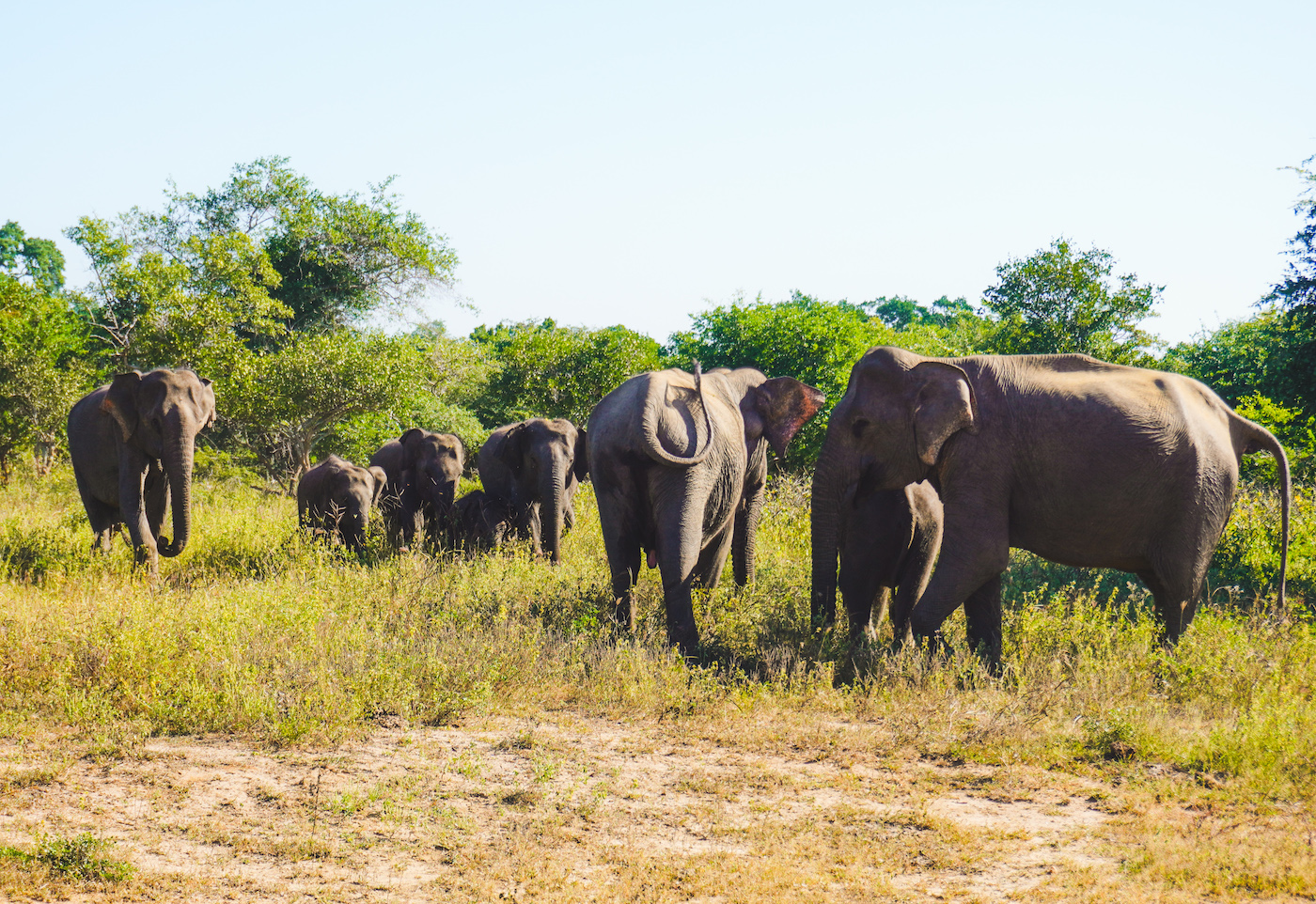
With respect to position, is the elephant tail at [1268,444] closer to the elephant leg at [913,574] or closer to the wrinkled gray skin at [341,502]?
the elephant leg at [913,574]

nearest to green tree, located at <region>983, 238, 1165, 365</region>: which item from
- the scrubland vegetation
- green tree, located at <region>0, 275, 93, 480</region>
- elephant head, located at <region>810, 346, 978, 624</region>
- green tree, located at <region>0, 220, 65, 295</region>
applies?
the scrubland vegetation

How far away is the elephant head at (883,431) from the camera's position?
7.17 metres

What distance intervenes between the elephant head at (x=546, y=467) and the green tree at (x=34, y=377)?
15902 mm

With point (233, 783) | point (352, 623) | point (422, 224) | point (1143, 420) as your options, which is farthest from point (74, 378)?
point (1143, 420)

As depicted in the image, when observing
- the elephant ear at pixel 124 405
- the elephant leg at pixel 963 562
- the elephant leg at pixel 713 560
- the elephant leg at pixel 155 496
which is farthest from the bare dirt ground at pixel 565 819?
the elephant leg at pixel 155 496

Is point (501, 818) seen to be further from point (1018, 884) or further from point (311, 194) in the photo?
point (311, 194)

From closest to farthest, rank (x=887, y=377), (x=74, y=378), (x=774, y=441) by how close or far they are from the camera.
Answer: (x=887, y=377), (x=774, y=441), (x=74, y=378)

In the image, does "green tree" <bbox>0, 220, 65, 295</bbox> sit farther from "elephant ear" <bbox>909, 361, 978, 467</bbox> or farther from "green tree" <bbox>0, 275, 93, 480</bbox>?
"elephant ear" <bbox>909, 361, 978, 467</bbox>

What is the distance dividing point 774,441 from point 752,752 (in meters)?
3.73

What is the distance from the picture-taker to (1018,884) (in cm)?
421

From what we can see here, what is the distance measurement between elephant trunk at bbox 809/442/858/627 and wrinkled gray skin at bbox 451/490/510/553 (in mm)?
5719

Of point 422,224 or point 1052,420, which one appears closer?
point 1052,420

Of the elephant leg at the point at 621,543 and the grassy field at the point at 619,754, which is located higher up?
the elephant leg at the point at 621,543

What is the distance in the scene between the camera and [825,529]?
7.92 meters
